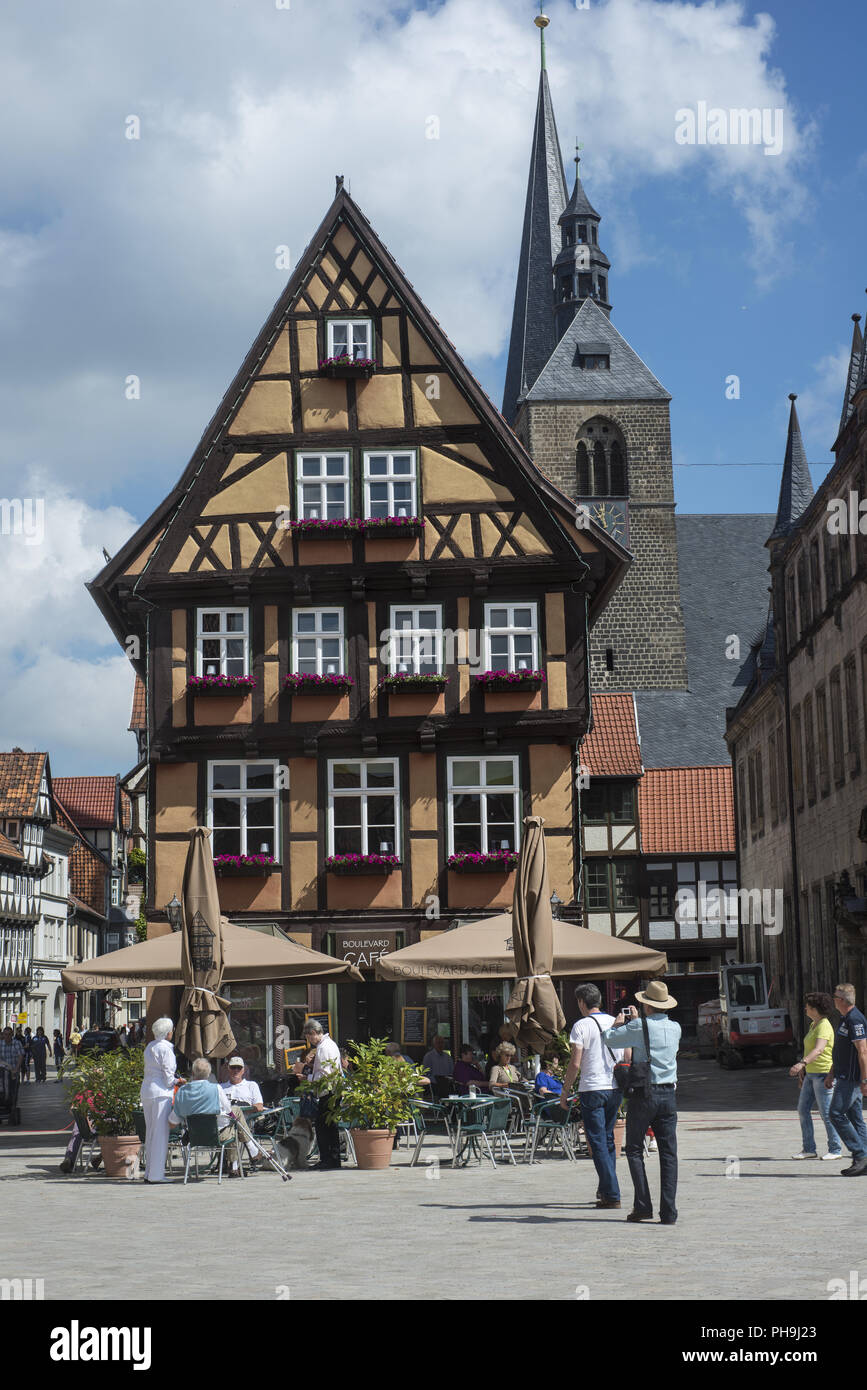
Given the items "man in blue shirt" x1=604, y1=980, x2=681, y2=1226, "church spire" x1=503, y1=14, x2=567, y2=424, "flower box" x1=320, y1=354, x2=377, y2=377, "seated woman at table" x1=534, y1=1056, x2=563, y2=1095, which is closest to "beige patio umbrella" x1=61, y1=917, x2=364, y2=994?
"seated woman at table" x1=534, y1=1056, x2=563, y2=1095

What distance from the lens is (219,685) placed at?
29875 millimetres

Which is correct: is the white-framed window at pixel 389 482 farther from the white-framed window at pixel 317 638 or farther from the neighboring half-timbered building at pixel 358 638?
the white-framed window at pixel 317 638

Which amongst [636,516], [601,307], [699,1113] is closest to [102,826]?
[636,516]

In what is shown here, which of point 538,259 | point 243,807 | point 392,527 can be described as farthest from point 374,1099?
point 538,259

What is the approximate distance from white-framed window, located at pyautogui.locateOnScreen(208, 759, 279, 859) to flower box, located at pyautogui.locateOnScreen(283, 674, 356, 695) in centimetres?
134

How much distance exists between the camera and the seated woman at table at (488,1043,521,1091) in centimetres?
1973

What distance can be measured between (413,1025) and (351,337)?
471 inches

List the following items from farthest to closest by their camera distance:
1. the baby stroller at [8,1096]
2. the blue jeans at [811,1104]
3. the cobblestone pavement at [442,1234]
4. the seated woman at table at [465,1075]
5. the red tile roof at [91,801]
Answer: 1. the red tile roof at [91,801]
2. the baby stroller at [8,1096]
3. the seated woman at table at [465,1075]
4. the blue jeans at [811,1104]
5. the cobblestone pavement at [442,1234]

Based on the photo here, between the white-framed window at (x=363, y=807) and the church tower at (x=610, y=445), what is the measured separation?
4344cm

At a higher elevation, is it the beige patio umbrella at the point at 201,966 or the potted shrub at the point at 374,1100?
the beige patio umbrella at the point at 201,966

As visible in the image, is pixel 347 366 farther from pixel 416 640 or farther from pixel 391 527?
pixel 416 640

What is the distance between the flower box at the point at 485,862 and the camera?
29062 millimetres

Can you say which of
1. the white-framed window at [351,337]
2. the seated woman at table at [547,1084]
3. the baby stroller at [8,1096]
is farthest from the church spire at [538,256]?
the seated woman at table at [547,1084]

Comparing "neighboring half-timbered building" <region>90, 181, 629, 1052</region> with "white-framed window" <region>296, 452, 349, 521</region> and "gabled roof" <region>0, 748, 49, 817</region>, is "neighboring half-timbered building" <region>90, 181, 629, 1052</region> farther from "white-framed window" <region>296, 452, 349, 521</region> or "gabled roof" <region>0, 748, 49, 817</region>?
"gabled roof" <region>0, 748, 49, 817</region>
